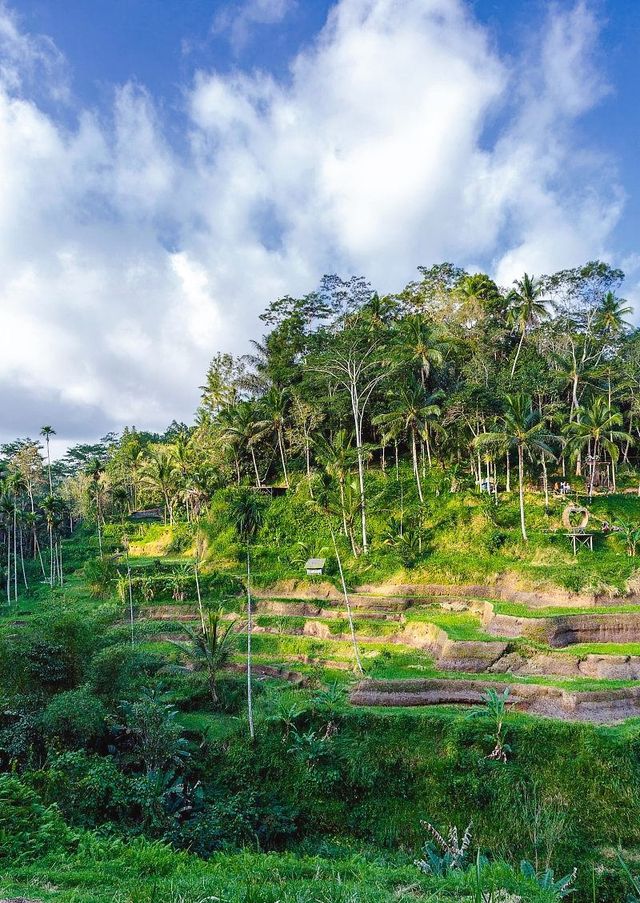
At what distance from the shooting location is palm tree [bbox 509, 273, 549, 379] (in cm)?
4344

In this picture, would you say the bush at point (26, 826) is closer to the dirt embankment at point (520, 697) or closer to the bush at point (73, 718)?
the bush at point (73, 718)

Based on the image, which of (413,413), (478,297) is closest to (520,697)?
(413,413)

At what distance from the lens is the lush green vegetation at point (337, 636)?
12.0 m

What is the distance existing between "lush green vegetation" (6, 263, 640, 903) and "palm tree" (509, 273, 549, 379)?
32cm

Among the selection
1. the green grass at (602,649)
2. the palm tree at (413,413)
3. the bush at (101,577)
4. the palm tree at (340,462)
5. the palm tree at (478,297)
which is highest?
the palm tree at (478,297)

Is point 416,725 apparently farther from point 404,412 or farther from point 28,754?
point 404,412

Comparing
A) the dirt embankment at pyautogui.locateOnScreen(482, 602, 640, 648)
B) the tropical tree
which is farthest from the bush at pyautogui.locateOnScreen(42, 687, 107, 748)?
the tropical tree

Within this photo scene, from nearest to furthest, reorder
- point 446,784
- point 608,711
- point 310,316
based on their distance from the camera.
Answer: point 446,784, point 608,711, point 310,316

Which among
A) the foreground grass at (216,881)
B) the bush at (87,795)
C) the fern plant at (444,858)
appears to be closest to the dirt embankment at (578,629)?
the fern plant at (444,858)

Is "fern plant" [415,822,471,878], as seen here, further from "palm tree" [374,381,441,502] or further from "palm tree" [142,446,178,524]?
"palm tree" [142,446,178,524]

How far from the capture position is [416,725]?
1656 cm

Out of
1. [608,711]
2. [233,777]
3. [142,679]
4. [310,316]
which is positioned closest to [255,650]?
[142,679]

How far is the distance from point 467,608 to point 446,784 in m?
12.7

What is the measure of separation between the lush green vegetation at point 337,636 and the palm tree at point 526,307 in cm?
32
